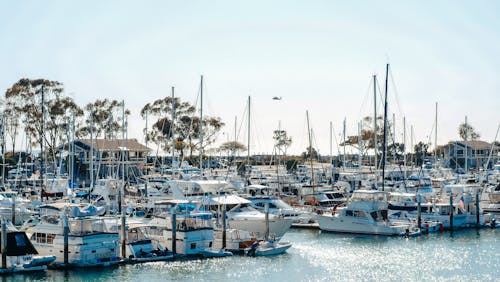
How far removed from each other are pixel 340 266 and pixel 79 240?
15163mm

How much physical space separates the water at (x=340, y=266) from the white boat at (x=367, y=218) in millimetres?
2324

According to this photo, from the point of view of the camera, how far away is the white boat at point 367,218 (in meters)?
56.4

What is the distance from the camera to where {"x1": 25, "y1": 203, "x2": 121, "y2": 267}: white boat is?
39.4 metres

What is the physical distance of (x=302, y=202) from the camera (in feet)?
236

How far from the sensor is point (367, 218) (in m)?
56.6

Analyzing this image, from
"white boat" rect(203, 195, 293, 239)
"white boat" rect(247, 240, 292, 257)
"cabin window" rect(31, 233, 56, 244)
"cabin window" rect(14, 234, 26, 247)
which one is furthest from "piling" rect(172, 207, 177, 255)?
"cabin window" rect(14, 234, 26, 247)

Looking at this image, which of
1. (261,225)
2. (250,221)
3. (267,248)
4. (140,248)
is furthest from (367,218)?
(140,248)

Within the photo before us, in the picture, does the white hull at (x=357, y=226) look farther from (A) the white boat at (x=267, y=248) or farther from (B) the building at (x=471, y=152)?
(B) the building at (x=471, y=152)

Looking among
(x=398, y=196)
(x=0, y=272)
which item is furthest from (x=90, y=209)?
(x=398, y=196)

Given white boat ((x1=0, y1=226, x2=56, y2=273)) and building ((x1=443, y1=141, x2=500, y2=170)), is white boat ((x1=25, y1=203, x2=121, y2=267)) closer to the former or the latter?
white boat ((x1=0, y1=226, x2=56, y2=273))

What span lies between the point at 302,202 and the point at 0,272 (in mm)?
39738

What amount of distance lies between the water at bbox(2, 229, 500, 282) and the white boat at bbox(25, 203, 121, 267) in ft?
3.13

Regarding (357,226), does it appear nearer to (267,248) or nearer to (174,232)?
(267,248)

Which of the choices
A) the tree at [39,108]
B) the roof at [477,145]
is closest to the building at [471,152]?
the roof at [477,145]
